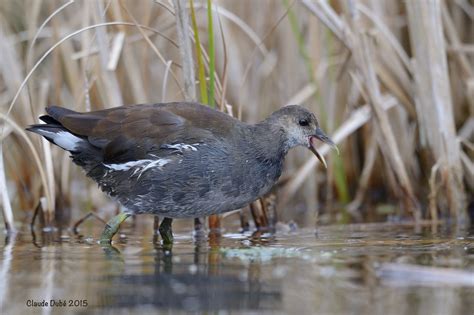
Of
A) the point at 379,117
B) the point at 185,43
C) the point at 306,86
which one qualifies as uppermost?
the point at 306,86

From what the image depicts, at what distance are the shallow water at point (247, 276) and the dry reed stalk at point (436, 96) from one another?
3.30 ft

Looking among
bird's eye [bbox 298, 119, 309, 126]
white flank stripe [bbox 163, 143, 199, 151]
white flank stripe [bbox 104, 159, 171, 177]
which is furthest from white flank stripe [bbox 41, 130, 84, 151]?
bird's eye [bbox 298, 119, 309, 126]

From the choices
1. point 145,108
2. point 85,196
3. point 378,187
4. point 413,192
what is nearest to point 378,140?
point 413,192

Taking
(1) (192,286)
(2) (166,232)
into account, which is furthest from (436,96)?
(1) (192,286)

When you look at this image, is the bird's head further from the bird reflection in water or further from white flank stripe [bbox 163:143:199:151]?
the bird reflection in water

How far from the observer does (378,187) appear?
7.59 metres

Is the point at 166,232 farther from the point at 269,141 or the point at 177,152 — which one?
the point at 269,141

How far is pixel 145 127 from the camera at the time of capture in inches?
201

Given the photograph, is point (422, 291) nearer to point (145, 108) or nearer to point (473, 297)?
point (473, 297)

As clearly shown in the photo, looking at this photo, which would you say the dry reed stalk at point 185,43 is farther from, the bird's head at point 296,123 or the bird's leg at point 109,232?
the bird's leg at point 109,232

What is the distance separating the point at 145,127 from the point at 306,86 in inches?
92.9

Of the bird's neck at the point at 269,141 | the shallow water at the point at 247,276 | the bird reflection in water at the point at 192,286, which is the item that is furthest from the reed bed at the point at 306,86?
the bird reflection in water at the point at 192,286

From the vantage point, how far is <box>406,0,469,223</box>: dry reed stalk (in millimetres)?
6078

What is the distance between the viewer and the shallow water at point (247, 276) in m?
3.30
